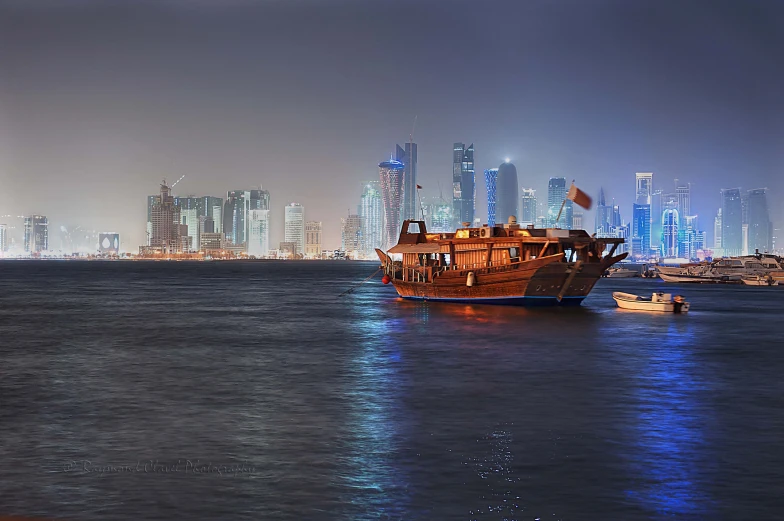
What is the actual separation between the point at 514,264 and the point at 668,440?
45962 mm

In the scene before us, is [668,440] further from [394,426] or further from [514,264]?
[514,264]

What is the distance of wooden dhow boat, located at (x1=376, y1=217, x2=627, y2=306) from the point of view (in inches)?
2697

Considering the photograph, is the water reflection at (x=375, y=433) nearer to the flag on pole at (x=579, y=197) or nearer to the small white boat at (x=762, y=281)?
the flag on pole at (x=579, y=197)

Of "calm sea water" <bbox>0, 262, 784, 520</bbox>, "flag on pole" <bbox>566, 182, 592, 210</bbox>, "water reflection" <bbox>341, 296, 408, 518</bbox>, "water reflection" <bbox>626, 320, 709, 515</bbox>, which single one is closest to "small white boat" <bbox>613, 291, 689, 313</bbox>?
"flag on pole" <bbox>566, 182, 592, 210</bbox>

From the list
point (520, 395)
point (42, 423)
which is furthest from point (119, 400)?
point (520, 395)

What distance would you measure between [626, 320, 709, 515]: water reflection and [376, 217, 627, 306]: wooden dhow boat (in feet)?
89.8

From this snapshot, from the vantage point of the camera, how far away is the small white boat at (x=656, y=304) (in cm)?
7681

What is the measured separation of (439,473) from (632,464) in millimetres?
4879

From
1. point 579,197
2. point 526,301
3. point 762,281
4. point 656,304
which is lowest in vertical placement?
point 656,304

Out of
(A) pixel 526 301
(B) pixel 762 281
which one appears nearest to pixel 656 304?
(A) pixel 526 301

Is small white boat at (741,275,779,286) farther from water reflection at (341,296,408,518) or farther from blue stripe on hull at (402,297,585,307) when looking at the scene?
water reflection at (341,296,408,518)

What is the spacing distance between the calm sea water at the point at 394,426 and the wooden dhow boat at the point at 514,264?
14714mm

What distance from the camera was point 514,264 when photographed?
6850cm

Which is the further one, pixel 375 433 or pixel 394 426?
pixel 394 426
